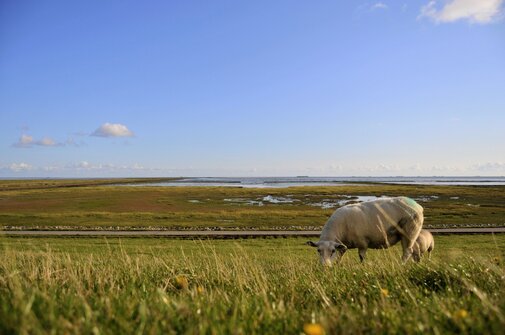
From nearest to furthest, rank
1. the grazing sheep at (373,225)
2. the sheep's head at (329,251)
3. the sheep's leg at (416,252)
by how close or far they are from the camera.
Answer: the sheep's head at (329,251) < the grazing sheep at (373,225) < the sheep's leg at (416,252)

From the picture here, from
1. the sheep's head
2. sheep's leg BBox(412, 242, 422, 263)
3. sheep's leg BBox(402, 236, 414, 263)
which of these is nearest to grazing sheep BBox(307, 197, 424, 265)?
sheep's leg BBox(402, 236, 414, 263)

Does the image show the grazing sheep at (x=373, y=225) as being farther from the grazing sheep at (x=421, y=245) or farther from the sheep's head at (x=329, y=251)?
the grazing sheep at (x=421, y=245)

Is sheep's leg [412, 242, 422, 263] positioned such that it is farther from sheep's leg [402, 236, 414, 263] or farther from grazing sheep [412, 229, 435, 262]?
sheep's leg [402, 236, 414, 263]

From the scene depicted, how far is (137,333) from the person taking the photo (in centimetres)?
246

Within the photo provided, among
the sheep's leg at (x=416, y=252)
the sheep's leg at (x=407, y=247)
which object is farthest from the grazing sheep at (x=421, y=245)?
the sheep's leg at (x=407, y=247)

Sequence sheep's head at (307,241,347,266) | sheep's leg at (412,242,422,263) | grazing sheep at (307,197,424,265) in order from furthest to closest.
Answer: sheep's leg at (412,242,422,263), grazing sheep at (307,197,424,265), sheep's head at (307,241,347,266)

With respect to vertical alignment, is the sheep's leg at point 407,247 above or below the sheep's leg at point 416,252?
above

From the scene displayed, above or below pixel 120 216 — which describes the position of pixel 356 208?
above

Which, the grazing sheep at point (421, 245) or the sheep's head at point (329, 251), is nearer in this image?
the sheep's head at point (329, 251)

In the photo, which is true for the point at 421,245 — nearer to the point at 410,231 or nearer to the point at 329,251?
the point at 410,231

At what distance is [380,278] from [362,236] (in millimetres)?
7913

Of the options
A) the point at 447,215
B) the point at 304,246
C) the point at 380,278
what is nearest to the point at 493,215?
the point at 447,215

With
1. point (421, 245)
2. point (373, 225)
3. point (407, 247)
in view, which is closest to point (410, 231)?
point (407, 247)

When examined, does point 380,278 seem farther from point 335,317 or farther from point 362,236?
point 362,236
